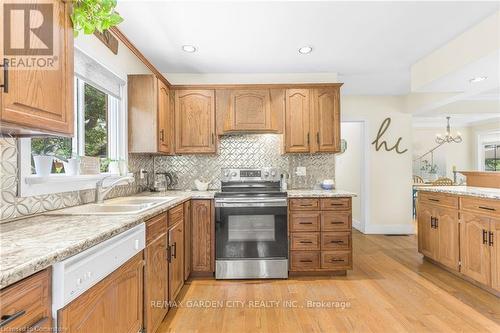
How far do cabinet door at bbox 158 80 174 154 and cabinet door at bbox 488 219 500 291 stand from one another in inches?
129

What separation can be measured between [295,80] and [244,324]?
298cm

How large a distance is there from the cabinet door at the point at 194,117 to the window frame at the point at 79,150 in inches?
28.8

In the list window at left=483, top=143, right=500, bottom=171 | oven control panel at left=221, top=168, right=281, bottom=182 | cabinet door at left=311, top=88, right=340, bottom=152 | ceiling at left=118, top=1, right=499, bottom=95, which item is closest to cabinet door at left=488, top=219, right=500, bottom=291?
cabinet door at left=311, top=88, right=340, bottom=152

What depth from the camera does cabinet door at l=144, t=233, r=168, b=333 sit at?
1712 millimetres

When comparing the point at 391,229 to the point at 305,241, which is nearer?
the point at 305,241

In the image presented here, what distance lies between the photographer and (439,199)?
3.08 m

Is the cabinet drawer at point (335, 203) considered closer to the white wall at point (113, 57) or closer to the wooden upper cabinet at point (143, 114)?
the wooden upper cabinet at point (143, 114)

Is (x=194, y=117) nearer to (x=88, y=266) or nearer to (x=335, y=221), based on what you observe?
(x=335, y=221)

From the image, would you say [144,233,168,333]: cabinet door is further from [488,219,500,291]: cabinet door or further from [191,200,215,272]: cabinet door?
[488,219,500,291]: cabinet door

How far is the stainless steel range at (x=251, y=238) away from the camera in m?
2.91

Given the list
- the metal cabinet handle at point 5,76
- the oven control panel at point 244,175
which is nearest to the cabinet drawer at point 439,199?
the oven control panel at point 244,175

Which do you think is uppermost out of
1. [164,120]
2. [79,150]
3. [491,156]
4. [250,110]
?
[250,110]

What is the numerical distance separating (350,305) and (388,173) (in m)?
3.15

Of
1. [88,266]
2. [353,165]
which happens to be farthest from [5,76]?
[353,165]
